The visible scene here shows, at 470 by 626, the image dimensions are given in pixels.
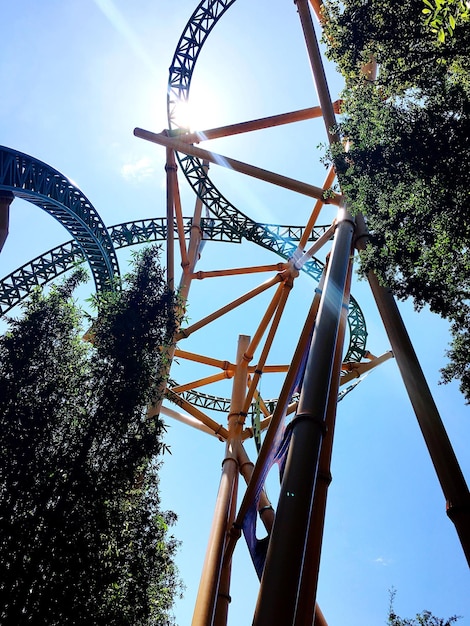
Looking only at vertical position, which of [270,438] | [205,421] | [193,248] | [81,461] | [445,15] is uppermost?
[193,248]

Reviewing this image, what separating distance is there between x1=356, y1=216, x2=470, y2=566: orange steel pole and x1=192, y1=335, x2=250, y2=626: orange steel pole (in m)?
3.24

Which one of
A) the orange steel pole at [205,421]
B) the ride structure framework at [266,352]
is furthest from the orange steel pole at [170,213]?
the orange steel pole at [205,421]

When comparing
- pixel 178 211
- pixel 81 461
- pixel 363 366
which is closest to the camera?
pixel 81 461

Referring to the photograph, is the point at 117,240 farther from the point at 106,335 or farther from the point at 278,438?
the point at 278,438

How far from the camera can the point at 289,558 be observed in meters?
2.74

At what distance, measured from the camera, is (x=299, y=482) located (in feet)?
10.2

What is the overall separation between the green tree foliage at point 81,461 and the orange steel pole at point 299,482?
1.78 metres

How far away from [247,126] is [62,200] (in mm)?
4030

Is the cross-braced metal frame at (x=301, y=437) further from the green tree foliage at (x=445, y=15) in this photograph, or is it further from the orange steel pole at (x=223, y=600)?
the green tree foliage at (x=445, y=15)

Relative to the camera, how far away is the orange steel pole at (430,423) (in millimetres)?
3475

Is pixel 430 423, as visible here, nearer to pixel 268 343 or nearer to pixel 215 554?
pixel 215 554

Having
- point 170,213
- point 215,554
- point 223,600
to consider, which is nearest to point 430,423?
point 215,554

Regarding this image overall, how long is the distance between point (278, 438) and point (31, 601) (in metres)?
A: 2.58

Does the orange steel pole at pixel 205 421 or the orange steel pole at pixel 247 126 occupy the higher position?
the orange steel pole at pixel 247 126
